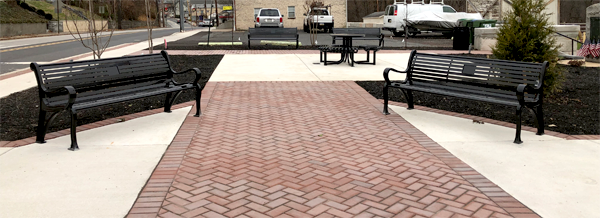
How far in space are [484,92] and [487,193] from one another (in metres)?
2.66

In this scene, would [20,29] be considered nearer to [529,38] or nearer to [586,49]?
[586,49]

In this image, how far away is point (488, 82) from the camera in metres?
6.62

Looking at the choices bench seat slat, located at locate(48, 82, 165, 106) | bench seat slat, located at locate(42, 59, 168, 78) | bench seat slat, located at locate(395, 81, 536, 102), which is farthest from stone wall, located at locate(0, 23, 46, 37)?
bench seat slat, located at locate(395, 81, 536, 102)

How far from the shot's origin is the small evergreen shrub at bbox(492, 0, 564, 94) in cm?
769

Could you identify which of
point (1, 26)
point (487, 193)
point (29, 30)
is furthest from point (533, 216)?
point (29, 30)

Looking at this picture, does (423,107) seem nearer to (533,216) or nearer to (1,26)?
(533,216)

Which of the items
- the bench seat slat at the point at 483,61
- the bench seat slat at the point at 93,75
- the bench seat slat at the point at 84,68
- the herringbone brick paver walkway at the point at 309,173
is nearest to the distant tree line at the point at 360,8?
the bench seat slat at the point at 483,61

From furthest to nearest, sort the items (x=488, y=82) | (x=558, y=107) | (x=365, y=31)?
(x=365, y=31) → (x=558, y=107) → (x=488, y=82)

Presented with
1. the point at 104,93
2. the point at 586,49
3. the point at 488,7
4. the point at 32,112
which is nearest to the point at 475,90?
the point at 104,93

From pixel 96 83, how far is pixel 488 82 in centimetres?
475

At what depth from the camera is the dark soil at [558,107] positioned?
6.52 metres

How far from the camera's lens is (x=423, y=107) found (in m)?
7.77

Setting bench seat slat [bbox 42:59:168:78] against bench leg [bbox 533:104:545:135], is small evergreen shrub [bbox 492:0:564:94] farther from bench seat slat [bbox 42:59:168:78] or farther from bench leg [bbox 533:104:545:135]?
bench seat slat [bbox 42:59:168:78]

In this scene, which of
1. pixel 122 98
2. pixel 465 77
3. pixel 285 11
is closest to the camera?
pixel 122 98
